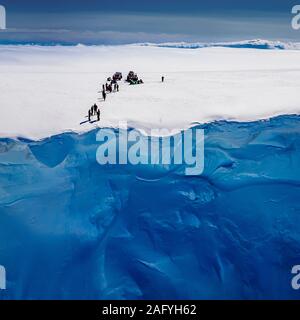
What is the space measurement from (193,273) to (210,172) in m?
2.15

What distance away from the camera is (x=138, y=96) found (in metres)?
10.6

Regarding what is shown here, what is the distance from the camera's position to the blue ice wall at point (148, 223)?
6.93 m

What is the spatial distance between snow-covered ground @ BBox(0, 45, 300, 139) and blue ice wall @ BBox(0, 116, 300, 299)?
0.85 meters

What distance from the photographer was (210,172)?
26.4 feet

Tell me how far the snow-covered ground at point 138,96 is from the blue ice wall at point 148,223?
847 mm

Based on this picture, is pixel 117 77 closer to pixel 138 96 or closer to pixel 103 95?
pixel 138 96

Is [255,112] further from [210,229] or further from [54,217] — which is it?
[54,217]

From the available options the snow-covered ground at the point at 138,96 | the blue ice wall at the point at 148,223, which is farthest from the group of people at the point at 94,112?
the blue ice wall at the point at 148,223

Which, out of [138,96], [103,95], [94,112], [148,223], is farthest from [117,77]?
[148,223]

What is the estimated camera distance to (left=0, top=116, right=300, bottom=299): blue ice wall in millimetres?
6926

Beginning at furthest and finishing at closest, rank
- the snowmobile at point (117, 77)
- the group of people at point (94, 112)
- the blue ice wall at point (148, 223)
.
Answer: the snowmobile at point (117, 77) → the group of people at point (94, 112) → the blue ice wall at point (148, 223)

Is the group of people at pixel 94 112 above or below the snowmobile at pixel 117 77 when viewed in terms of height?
below

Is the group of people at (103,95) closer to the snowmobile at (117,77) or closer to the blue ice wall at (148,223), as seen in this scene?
the snowmobile at (117,77)
